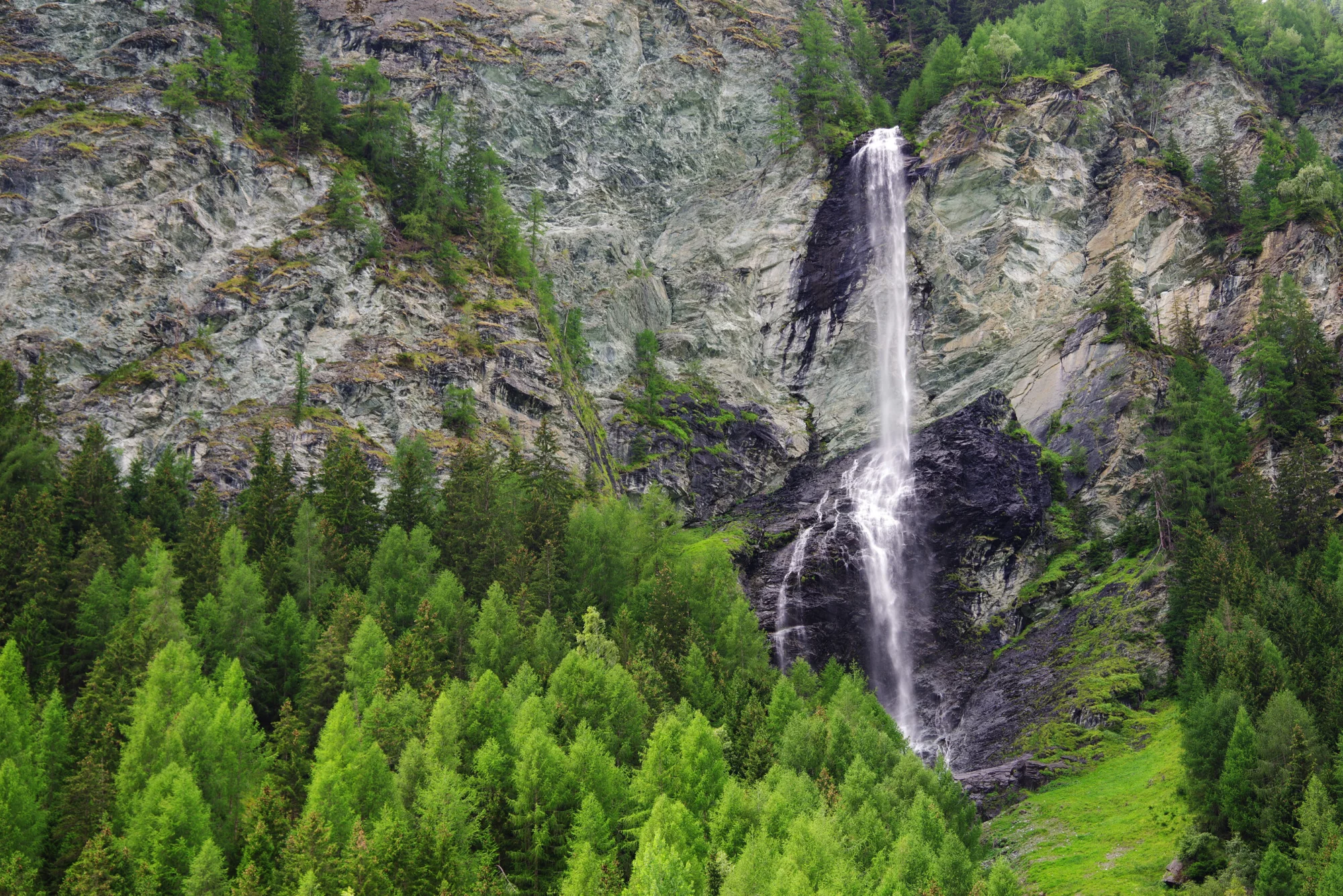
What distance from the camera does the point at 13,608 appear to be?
4716cm

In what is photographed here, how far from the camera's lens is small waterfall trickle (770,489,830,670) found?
2815 inches

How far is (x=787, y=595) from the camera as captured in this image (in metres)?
74.2

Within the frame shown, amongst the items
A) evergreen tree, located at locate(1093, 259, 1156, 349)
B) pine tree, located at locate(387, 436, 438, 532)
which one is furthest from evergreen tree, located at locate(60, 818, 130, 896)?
evergreen tree, located at locate(1093, 259, 1156, 349)

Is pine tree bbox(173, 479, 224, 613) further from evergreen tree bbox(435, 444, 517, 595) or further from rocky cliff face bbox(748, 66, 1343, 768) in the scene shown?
rocky cliff face bbox(748, 66, 1343, 768)

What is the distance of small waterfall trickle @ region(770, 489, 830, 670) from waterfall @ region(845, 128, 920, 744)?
4411mm

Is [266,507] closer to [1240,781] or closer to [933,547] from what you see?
[933,547]

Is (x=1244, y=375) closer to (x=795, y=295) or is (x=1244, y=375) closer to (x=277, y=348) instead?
(x=795, y=295)

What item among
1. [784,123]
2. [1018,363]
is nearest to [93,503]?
[1018,363]

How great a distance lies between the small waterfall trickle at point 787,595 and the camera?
71.5 meters

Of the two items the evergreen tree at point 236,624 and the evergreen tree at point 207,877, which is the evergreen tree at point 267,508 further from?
the evergreen tree at point 207,877

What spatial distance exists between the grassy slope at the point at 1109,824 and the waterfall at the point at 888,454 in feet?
45.6

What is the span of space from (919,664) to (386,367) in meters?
48.5

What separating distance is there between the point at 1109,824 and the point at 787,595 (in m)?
29.9

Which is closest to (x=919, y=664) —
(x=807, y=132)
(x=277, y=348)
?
(x=277, y=348)
